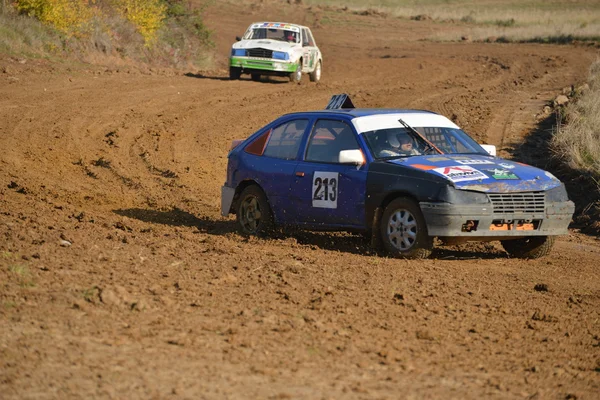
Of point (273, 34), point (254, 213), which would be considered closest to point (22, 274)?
point (254, 213)

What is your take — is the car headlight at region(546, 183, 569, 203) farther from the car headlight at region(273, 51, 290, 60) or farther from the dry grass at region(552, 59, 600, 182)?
the car headlight at region(273, 51, 290, 60)

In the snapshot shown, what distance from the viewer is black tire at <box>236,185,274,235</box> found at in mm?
10812

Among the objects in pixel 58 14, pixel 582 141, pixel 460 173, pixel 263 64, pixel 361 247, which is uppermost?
pixel 58 14

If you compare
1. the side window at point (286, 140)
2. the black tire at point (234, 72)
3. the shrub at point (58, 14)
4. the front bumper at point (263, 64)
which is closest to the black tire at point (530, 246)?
the side window at point (286, 140)

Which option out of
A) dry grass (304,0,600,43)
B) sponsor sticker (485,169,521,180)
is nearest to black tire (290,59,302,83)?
sponsor sticker (485,169,521,180)

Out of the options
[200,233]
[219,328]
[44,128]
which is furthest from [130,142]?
[219,328]

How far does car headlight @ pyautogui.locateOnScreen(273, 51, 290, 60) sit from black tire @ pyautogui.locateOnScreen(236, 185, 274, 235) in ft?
53.4

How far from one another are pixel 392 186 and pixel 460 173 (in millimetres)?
634

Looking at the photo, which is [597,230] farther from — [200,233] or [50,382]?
[50,382]

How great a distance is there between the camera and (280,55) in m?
27.1

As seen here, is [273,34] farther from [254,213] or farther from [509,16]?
[509,16]

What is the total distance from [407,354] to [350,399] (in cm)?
102

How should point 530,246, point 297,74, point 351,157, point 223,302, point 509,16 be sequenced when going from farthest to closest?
point 509,16 < point 297,74 < point 530,246 < point 351,157 < point 223,302

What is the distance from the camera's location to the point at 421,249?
9328mm
